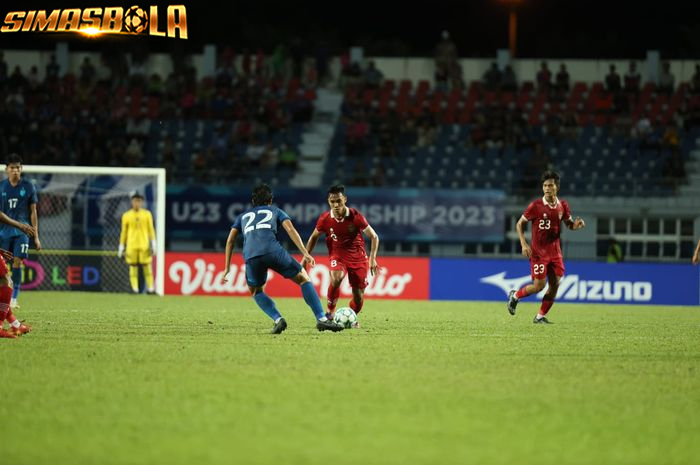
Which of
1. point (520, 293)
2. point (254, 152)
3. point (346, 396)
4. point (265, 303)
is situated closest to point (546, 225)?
point (520, 293)

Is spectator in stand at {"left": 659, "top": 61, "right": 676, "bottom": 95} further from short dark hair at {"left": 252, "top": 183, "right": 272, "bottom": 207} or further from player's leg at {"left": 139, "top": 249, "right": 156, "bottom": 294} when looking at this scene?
Result: short dark hair at {"left": 252, "top": 183, "right": 272, "bottom": 207}

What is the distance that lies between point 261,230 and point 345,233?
244 cm

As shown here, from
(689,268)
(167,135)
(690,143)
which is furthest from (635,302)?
(167,135)

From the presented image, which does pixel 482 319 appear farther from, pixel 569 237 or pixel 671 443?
Result: pixel 569 237

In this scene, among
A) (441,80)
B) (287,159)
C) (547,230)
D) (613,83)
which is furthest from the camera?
(441,80)

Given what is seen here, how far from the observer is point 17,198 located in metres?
16.8

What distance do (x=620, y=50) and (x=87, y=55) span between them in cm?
3229

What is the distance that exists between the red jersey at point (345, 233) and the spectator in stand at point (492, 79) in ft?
72.7

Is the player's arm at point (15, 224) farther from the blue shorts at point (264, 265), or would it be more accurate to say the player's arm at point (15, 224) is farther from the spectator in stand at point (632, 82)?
the spectator in stand at point (632, 82)

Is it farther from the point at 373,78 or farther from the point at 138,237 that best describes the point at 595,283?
the point at 373,78

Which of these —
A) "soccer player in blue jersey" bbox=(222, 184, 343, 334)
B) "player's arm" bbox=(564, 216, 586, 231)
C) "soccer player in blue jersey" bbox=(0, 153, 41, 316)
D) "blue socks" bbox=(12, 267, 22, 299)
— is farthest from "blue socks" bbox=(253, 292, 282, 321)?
"blue socks" bbox=(12, 267, 22, 299)

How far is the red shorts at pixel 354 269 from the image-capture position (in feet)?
52.2

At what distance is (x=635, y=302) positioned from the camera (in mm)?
27125

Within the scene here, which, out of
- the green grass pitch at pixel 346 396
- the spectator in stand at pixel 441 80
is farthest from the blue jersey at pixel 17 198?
the spectator in stand at pixel 441 80
